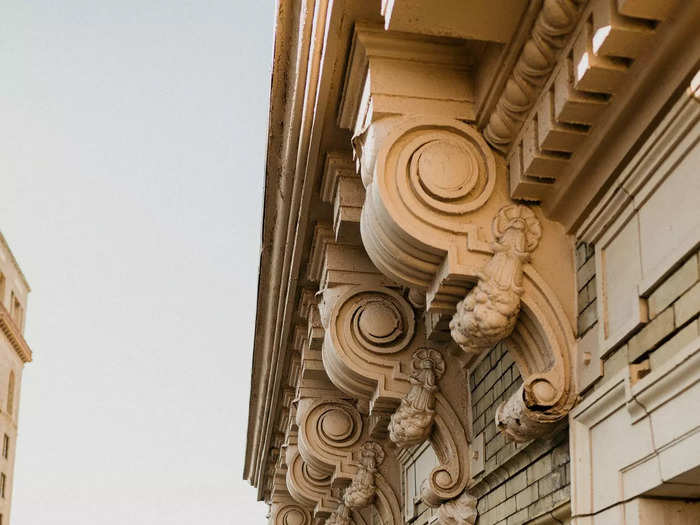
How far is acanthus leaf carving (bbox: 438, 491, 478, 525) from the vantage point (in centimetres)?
657

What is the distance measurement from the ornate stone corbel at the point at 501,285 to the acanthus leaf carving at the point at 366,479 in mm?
4761

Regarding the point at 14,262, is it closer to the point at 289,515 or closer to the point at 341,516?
the point at 289,515

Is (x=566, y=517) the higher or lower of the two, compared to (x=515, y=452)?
lower

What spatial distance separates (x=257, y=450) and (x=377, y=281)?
33.0ft

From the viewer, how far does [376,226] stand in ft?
16.2

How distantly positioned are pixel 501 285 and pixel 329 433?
5.32 m

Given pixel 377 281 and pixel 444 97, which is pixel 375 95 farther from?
pixel 377 281

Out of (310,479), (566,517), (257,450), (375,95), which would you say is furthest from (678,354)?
(257,450)

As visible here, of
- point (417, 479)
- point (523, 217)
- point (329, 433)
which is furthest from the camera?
point (329, 433)

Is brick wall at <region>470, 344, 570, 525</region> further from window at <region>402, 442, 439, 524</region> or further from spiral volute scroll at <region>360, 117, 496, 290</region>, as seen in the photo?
window at <region>402, 442, 439, 524</region>

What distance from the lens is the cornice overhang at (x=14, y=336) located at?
5190 centimetres

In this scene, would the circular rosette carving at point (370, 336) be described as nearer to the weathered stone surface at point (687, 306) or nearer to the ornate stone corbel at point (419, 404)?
the ornate stone corbel at point (419, 404)

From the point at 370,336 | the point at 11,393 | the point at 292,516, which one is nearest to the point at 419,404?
the point at 370,336

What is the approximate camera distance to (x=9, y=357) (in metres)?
54.0
